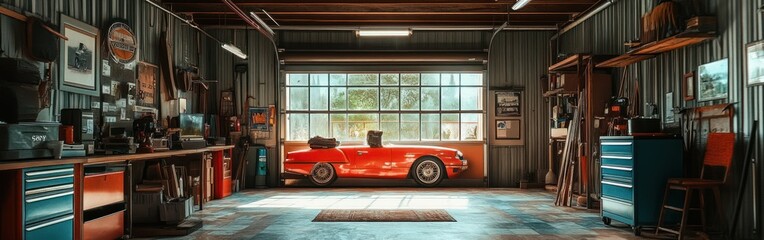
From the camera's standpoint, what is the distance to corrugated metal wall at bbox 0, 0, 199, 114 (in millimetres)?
6324

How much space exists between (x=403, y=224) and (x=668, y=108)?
11.0 ft

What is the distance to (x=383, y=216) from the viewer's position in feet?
26.3

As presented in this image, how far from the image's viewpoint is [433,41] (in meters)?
12.8

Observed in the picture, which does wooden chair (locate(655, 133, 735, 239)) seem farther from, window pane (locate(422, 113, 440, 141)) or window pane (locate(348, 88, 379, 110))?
window pane (locate(348, 88, 379, 110))

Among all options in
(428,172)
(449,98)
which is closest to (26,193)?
(428,172)

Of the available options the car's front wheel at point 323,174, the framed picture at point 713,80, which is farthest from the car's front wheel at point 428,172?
the framed picture at point 713,80

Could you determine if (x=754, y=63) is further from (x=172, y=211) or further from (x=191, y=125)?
(x=191, y=125)

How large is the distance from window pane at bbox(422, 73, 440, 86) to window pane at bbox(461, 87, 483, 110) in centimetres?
55

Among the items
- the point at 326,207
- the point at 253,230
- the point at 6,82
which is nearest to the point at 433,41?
the point at 326,207

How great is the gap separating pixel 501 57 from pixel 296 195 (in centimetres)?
482

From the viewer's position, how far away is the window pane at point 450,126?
13.0 m

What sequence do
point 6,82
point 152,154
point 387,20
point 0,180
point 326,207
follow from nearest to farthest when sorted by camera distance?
point 0,180 → point 6,82 → point 152,154 → point 326,207 → point 387,20

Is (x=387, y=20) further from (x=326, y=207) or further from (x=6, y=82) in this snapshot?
(x=6, y=82)

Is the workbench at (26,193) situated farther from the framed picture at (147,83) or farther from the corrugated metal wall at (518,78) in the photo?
the corrugated metal wall at (518,78)
